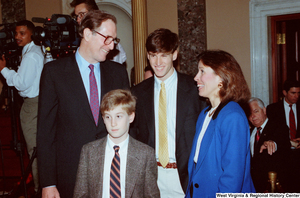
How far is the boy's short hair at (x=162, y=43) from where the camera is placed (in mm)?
1996

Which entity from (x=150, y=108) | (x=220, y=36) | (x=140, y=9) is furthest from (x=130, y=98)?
(x=220, y=36)

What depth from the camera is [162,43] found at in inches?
78.5

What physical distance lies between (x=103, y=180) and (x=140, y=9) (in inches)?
122

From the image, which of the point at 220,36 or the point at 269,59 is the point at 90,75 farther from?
the point at 269,59

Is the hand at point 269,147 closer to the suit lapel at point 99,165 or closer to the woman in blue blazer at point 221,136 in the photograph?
the woman in blue blazer at point 221,136

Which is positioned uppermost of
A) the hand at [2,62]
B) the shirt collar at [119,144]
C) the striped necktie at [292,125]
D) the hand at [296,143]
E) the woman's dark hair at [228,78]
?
the hand at [2,62]

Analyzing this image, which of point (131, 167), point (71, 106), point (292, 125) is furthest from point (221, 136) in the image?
point (292, 125)

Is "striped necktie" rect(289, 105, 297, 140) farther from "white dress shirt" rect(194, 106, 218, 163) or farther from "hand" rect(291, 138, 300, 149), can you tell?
"white dress shirt" rect(194, 106, 218, 163)

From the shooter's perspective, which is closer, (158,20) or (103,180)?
(103,180)

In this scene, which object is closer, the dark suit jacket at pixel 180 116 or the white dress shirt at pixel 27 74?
the dark suit jacket at pixel 180 116

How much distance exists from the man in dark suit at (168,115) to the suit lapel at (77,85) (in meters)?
0.45

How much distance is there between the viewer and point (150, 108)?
2047 millimetres

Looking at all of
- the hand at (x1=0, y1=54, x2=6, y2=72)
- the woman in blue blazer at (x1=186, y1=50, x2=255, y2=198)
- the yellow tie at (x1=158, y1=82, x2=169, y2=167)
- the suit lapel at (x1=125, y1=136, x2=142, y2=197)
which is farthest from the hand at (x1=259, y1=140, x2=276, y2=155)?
the hand at (x1=0, y1=54, x2=6, y2=72)

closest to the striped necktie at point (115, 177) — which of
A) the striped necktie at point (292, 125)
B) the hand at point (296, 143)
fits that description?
the hand at point (296, 143)
